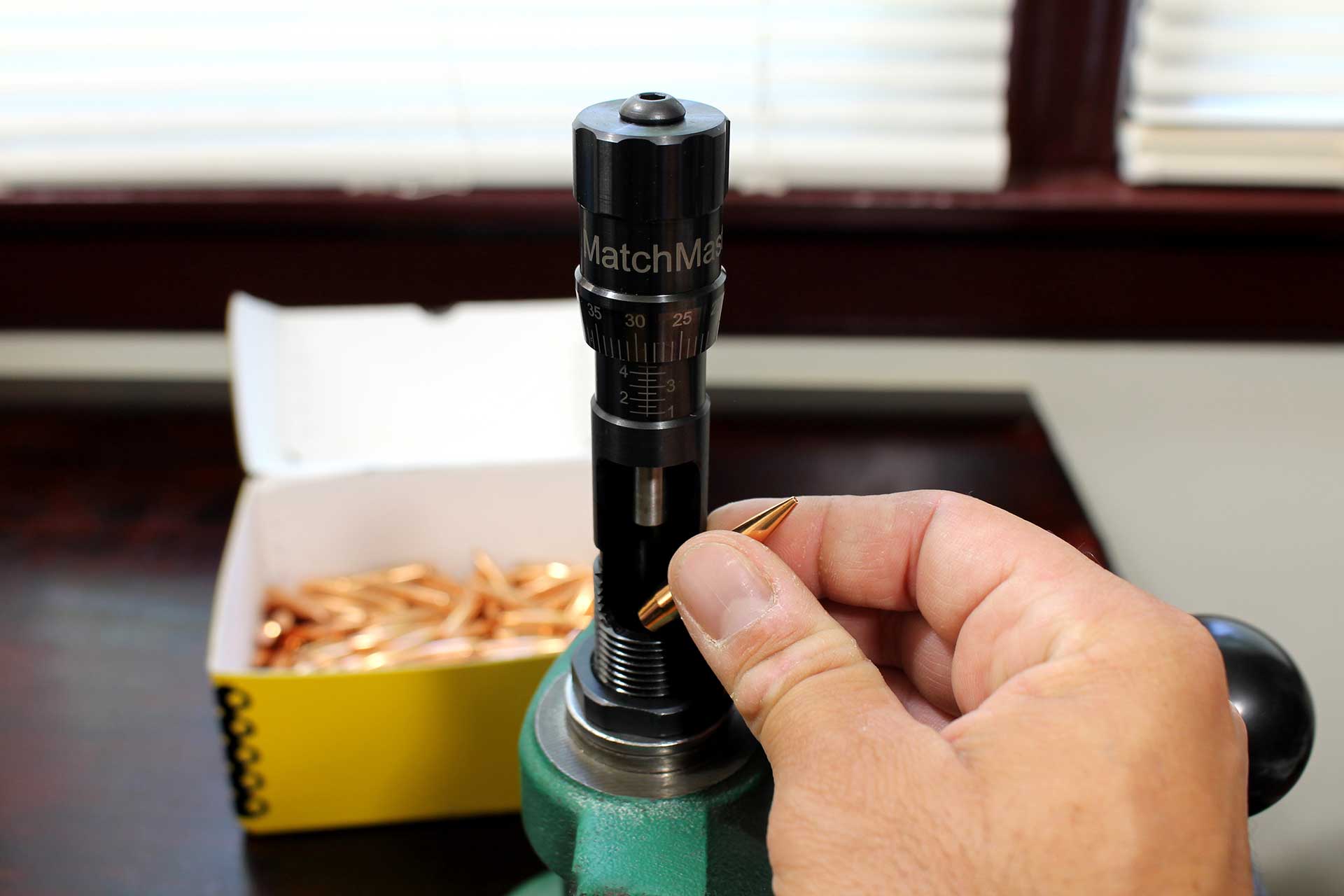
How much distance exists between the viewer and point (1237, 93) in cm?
93

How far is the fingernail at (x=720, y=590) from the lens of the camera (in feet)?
1.40

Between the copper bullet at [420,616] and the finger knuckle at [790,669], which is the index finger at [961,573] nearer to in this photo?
the finger knuckle at [790,669]

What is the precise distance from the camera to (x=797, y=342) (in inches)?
40.1

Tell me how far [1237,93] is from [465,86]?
61 centimetres

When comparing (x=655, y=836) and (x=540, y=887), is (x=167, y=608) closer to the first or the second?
(x=540, y=887)

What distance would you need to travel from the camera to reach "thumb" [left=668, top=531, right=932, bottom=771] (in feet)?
1.35

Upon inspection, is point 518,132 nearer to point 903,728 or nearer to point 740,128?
point 740,128

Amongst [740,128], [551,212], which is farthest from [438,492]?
[740,128]

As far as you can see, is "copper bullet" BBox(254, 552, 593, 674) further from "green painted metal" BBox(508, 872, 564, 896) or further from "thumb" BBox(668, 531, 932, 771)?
"thumb" BBox(668, 531, 932, 771)

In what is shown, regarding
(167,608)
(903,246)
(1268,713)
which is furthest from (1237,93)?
(167,608)

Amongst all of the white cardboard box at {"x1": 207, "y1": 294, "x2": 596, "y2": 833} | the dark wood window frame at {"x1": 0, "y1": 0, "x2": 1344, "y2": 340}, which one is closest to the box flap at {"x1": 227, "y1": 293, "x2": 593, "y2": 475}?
the white cardboard box at {"x1": 207, "y1": 294, "x2": 596, "y2": 833}

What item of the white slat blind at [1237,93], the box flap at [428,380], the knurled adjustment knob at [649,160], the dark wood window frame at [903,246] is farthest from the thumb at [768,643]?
the white slat blind at [1237,93]

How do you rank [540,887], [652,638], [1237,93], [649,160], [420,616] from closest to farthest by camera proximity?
[649,160], [652,638], [540,887], [420,616], [1237,93]

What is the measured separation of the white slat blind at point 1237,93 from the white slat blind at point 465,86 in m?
0.11
